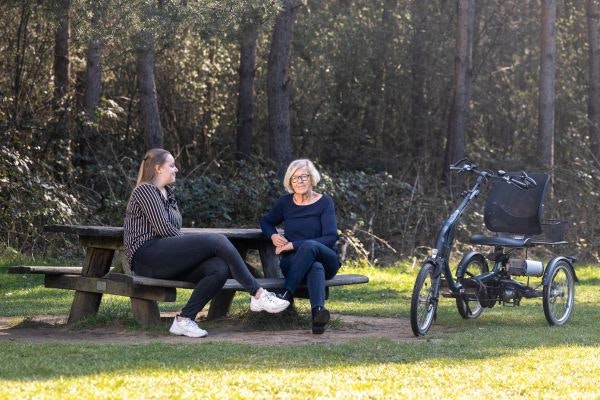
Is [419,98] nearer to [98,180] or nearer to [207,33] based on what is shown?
[98,180]

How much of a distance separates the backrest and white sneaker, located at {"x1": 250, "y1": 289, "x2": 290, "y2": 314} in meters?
2.39

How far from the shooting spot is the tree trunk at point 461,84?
25.1 metres

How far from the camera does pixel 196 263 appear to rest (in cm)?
930

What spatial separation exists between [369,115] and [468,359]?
2101cm

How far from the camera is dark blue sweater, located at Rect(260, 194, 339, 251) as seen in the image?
10.0 m

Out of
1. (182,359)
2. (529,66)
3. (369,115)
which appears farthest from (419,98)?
(182,359)

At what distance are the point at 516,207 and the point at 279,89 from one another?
12.6m

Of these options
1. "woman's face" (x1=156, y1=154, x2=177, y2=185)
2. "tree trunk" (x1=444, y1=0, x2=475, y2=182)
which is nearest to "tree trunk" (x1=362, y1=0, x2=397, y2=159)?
"tree trunk" (x1=444, y1=0, x2=475, y2=182)

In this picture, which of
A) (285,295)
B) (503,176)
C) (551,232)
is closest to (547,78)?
(551,232)

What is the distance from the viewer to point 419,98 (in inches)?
1148

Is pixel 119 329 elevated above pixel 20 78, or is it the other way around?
pixel 20 78

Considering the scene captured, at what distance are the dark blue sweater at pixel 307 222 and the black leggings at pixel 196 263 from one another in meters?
0.78

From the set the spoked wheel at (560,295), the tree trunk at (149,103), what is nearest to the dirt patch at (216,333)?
the spoked wheel at (560,295)

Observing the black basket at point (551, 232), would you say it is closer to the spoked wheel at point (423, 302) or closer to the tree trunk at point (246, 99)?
the spoked wheel at point (423, 302)
